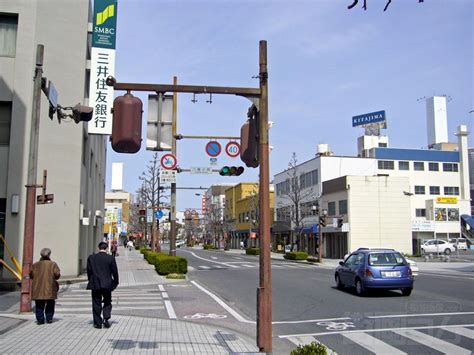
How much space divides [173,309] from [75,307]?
2720mm

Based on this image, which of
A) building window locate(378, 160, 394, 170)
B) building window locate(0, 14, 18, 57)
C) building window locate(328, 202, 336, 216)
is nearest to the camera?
building window locate(0, 14, 18, 57)

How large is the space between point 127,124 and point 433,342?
641 centimetres

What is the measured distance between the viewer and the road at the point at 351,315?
8.87 metres

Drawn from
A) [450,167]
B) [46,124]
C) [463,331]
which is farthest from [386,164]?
[463,331]

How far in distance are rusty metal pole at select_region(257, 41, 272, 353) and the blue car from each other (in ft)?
29.2

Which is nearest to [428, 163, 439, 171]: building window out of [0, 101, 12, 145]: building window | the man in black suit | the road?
the road

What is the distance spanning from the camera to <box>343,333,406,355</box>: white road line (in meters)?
8.22

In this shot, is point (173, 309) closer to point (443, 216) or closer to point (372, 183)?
point (372, 183)

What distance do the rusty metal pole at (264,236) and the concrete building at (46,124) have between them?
14154 millimetres

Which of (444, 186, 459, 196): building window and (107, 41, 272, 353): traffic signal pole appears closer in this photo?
(107, 41, 272, 353): traffic signal pole

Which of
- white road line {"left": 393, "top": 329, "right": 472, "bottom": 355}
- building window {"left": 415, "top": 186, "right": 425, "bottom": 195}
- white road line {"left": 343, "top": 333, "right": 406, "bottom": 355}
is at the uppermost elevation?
building window {"left": 415, "top": 186, "right": 425, "bottom": 195}

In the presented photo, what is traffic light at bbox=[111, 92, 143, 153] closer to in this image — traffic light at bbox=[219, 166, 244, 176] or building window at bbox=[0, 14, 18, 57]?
traffic light at bbox=[219, 166, 244, 176]

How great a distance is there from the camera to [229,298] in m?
16.4

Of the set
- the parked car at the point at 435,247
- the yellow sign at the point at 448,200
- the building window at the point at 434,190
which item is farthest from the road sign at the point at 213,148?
the building window at the point at 434,190
